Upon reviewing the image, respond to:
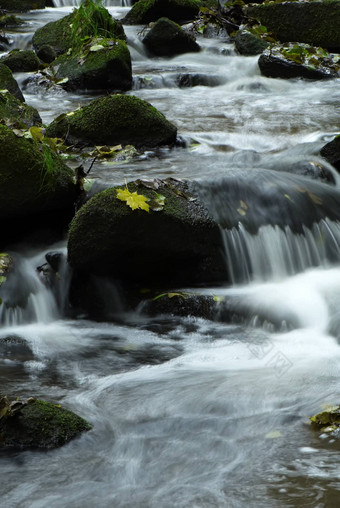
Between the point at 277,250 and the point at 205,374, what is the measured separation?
68.8 inches

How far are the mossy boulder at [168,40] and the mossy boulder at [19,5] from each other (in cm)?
677

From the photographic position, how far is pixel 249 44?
12719 mm

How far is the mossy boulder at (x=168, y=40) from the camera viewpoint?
510 inches

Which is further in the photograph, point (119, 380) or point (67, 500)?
point (119, 380)

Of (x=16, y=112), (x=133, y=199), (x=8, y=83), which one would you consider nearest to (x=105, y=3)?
(x=8, y=83)

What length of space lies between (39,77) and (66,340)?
7.33m

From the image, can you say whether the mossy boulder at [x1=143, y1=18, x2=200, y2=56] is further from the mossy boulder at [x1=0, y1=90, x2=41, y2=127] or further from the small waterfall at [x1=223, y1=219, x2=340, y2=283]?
the small waterfall at [x1=223, y1=219, x2=340, y2=283]

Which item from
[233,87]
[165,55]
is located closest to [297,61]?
[233,87]

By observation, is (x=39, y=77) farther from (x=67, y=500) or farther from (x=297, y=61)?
(x=67, y=500)

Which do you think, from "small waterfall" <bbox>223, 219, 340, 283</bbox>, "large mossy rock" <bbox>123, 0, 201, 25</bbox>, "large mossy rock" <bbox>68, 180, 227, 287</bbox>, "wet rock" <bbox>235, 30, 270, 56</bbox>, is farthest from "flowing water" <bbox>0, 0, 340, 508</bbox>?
"large mossy rock" <bbox>123, 0, 201, 25</bbox>

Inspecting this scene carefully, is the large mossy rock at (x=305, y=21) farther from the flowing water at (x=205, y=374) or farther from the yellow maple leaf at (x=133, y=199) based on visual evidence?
the yellow maple leaf at (x=133, y=199)

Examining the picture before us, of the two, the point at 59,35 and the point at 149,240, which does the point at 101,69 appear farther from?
the point at 149,240

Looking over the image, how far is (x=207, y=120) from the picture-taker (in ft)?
29.3

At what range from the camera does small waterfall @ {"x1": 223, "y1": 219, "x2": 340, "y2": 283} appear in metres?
5.45
